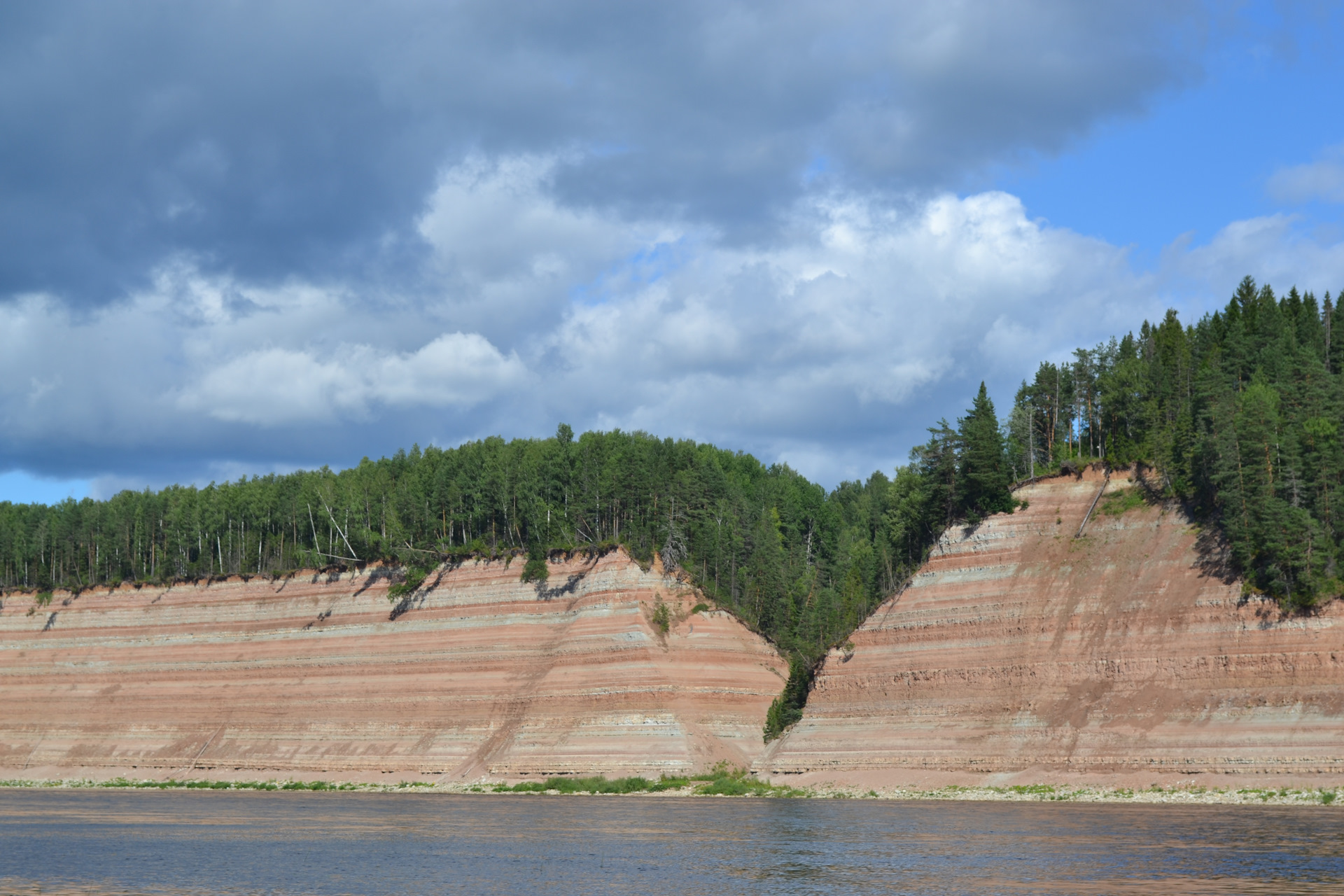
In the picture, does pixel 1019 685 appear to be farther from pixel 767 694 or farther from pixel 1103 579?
pixel 767 694

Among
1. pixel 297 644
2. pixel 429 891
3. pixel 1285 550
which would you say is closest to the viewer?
pixel 429 891

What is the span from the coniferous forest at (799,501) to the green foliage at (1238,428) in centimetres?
15

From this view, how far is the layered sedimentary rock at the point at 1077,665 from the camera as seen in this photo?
62.8 metres

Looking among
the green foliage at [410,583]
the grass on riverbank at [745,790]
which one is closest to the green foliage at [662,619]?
the grass on riverbank at [745,790]

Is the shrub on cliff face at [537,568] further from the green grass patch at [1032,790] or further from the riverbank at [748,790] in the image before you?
the green grass patch at [1032,790]

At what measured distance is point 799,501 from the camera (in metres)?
137

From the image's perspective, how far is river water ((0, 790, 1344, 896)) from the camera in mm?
36969

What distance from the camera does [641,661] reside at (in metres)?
85.4

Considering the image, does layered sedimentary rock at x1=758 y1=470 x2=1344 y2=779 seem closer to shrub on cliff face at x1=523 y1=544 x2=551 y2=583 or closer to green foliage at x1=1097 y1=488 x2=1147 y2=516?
green foliage at x1=1097 y1=488 x2=1147 y2=516

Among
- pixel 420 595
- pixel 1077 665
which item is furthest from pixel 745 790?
pixel 420 595

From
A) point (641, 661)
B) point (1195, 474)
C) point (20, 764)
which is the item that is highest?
point (1195, 474)

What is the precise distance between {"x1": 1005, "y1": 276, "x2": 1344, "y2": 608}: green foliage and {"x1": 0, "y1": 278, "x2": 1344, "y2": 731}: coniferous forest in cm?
15

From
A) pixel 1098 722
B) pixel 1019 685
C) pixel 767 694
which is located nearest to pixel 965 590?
pixel 1019 685

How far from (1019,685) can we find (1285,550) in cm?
1618
